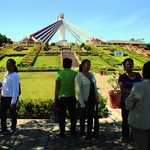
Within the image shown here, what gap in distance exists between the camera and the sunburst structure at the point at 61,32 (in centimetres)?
7204

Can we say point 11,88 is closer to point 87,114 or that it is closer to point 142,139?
point 87,114

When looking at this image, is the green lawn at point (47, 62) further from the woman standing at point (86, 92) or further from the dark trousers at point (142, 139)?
the dark trousers at point (142, 139)

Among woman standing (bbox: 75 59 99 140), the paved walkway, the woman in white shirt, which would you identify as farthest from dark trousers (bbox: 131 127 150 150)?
woman standing (bbox: 75 59 99 140)

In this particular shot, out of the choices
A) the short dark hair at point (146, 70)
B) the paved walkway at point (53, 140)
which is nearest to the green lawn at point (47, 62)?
the paved walkway at point (53, 140)

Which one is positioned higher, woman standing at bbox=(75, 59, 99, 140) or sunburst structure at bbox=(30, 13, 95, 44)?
sunburst structure at bbox=(30, 13, 95, 44)

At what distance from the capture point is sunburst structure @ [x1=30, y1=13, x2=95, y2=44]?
7204cm

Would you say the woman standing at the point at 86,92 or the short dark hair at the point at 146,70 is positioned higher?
the short dark hair at the point at 146,70

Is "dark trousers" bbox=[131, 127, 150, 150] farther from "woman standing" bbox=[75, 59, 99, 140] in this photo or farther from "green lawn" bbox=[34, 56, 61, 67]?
"green lawn" bbox=[34, 56, 61, 67]

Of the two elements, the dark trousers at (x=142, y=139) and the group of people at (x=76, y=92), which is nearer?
the dark trousers at (x=142, y=139)

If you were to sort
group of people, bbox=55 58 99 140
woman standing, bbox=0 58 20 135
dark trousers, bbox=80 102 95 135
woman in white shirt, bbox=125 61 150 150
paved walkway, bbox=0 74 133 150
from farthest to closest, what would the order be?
1. woman standing, bbox=0 58 20 135
2. dark trousers, bbox=80 102 95 135
3. group of people, bbox=55 58 99 140
4. paved walkway, bbox=0 74 133 150
5. woman in white shirt, bbox=125 61 150 150

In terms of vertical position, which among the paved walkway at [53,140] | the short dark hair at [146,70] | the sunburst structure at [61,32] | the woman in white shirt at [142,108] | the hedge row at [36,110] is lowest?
the paved walkway at [53,140]

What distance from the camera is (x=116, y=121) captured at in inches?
264

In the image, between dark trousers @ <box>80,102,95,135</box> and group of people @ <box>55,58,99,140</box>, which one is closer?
group of people @ <box>55,58,99,140</box>

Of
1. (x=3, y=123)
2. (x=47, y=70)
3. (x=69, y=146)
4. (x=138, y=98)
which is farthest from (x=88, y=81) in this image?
(x=47, y=70)
